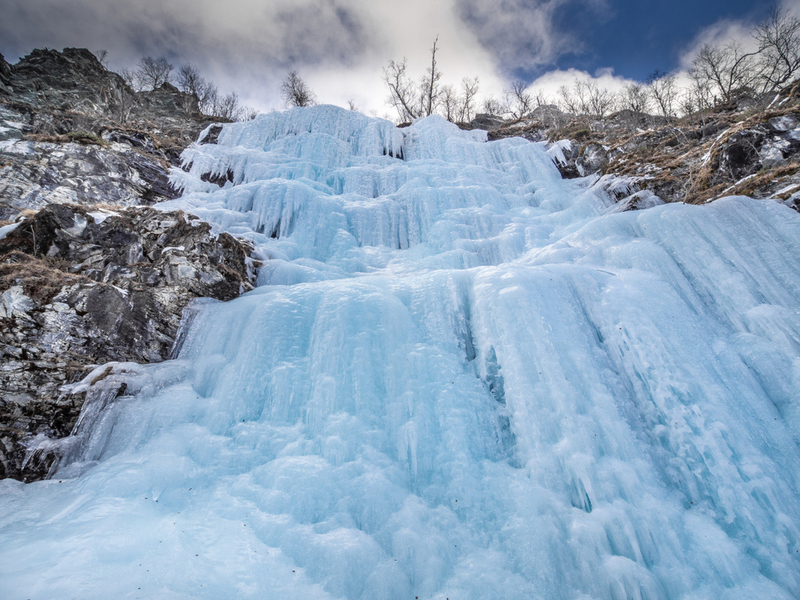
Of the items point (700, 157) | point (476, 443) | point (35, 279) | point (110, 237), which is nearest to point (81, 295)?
point (35, 279)

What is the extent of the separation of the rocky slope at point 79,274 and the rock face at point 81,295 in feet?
0.04

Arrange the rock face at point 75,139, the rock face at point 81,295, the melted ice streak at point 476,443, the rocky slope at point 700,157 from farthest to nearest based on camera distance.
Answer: the rock face at point 75,139 < the rocky slope at point 700,157 < the rock face at point 81,295 < the melted ice streak at point 476,443

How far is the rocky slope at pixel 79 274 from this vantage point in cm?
368

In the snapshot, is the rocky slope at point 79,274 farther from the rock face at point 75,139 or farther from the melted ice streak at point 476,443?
the melted ice streak at point 476,443

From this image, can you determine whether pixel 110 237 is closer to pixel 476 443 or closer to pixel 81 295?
pixel 81 295

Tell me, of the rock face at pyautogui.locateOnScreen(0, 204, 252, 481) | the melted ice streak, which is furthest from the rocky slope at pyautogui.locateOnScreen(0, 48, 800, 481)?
the melted ice streak

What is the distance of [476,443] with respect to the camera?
3.60 meters

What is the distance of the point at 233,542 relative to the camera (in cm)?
269

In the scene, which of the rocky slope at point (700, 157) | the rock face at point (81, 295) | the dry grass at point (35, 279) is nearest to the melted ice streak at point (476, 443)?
the rock face at point (81, 295)

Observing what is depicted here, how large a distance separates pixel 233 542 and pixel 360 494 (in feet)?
3.66

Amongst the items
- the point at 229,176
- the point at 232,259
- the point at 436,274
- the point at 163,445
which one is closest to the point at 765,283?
the point at 436,274

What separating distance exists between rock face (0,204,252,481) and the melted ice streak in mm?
→ 511

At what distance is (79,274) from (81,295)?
0.96 meters

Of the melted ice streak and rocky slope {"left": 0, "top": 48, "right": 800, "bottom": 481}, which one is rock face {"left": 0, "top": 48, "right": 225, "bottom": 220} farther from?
the melted ice streak
